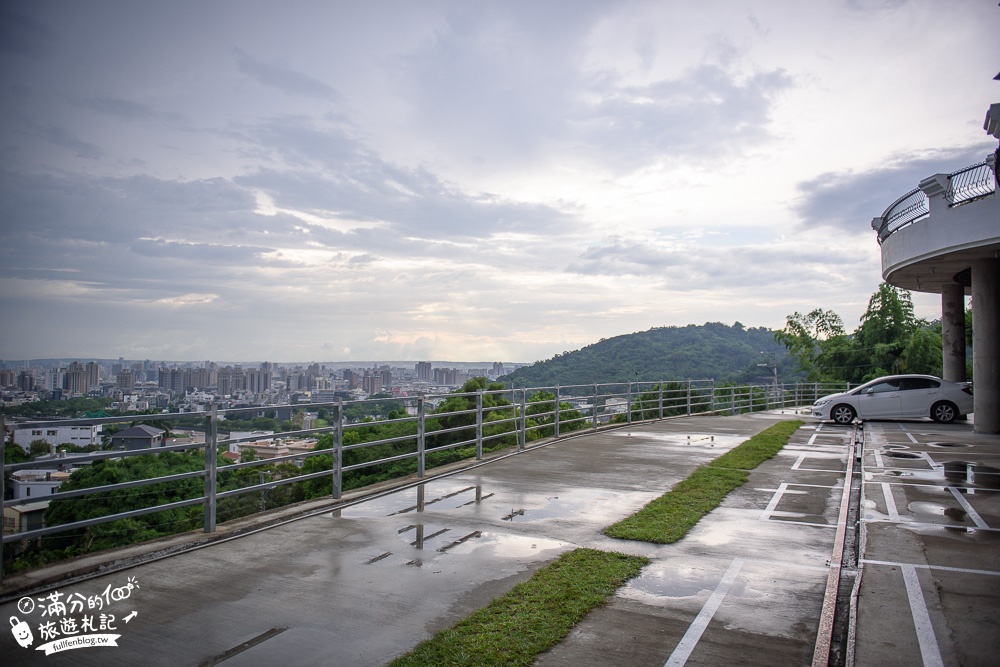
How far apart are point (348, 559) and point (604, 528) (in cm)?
286

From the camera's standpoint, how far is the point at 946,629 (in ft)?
15.6

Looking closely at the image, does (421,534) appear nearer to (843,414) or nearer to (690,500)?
(690,500)

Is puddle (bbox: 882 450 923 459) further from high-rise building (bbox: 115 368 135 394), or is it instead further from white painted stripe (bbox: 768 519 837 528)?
high-rise building (bbox: 115 368 135 394)

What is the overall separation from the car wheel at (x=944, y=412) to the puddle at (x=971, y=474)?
10264 mm

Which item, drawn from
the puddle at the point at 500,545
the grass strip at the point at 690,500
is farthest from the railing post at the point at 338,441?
the grass strip at the point at 690,500

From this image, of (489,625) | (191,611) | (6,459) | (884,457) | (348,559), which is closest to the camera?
(489,625)

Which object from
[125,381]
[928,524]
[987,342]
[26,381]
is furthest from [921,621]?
[987,342]

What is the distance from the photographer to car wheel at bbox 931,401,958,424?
21703 millimetres

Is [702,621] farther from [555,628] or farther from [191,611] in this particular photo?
[191,611]

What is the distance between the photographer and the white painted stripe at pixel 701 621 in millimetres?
4277

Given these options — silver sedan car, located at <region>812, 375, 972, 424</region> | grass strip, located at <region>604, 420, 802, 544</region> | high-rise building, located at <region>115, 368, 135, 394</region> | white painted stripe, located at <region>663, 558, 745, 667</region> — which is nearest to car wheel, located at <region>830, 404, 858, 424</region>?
silver sedan car, located at <region>812, 375, 972, 424</region>

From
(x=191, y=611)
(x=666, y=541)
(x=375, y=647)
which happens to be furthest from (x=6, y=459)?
(x=666, y=541)

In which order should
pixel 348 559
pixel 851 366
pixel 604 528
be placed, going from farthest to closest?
pixel 851 366 < pixel 604 528 < pixel 348 559

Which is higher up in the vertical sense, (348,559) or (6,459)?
(6,459)
